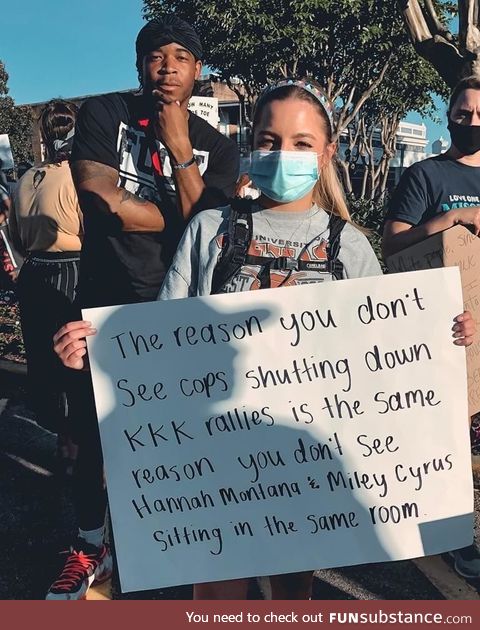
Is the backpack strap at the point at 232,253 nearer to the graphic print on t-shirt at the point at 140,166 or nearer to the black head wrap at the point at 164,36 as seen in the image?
the graphic print on t-shirt at the point at 140,166

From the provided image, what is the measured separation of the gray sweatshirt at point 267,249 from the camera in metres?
1.79

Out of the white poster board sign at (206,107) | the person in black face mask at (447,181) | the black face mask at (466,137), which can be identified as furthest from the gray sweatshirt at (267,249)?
the white poster board sign at (206,107)

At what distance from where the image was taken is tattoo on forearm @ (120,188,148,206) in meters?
2.11

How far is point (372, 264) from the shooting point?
6.01ft

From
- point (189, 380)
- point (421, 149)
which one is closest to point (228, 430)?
point (189, 380)

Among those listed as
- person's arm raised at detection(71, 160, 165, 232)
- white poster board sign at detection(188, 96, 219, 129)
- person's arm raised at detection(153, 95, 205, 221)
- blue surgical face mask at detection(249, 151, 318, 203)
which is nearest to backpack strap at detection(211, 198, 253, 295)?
blue surgical face mask at detection(249, 151, 318, 203)

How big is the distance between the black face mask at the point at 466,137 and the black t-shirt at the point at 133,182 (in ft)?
2.97

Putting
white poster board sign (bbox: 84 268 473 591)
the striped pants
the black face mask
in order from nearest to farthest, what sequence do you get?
white poster board sign (bbox: 84 268 473 591)
the black face mask
the striped pants

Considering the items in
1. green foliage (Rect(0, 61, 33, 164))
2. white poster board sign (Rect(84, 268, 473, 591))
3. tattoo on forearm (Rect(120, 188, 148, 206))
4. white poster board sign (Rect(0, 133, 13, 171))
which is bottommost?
white poster board sign (Rect(84, 268, 473, 591))

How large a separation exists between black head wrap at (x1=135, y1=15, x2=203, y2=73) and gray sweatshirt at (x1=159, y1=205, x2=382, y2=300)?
68 centimetres

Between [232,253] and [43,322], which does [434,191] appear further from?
[43,322]

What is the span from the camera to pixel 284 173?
5.87 ft

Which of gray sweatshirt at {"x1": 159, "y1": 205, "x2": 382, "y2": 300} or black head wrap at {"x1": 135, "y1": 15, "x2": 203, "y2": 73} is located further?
black head wrap at {"x1": 135, "y1": 15, "x2": 203, "y2": 73}

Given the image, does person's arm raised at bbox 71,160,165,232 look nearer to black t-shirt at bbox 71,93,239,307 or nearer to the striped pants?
black t-shirt at bbox 71,93,239,307
